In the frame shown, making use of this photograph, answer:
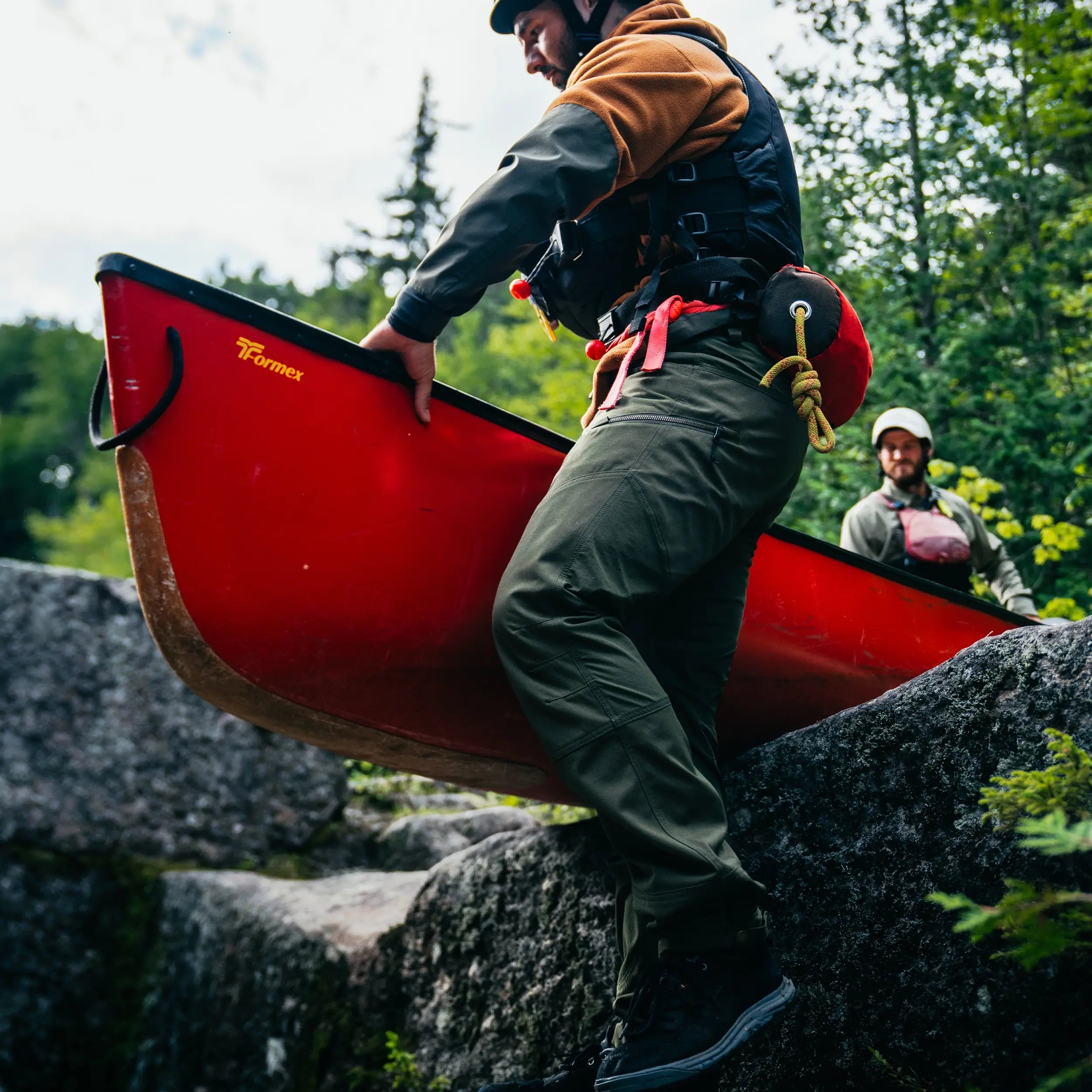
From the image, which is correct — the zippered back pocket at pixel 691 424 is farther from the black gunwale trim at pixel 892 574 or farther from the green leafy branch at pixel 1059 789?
the green leafy branch at pixel 1059 789

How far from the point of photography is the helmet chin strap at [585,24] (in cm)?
240

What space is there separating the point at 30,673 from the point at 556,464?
11.8 feet

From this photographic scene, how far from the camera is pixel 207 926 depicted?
407 cm

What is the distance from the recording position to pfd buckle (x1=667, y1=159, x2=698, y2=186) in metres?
2.18

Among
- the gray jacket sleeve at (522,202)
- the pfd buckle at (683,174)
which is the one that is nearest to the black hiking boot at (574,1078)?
the gray jacket sleeve at (522,202)

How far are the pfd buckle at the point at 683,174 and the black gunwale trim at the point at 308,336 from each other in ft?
2.23

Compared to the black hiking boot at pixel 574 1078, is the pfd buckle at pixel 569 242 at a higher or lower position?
higher

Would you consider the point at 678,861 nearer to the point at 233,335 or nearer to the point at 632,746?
the point at 632,746

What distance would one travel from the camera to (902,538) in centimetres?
426

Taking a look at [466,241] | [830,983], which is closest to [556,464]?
[466,241]

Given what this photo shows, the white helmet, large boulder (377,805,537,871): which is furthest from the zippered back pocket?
large boulder (377,805,537,871)

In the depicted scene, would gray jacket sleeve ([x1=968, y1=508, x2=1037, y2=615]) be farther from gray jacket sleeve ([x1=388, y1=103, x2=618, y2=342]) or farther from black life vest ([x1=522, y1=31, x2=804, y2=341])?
gray jacket sleeve ([x1=388, y1=103, x2=618, y2=342])

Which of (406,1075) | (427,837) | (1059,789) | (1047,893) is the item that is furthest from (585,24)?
(427,837)

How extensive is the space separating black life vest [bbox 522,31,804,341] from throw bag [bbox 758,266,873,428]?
68 mm
